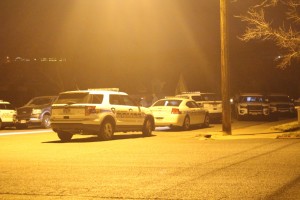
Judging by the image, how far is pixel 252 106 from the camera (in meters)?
35.9

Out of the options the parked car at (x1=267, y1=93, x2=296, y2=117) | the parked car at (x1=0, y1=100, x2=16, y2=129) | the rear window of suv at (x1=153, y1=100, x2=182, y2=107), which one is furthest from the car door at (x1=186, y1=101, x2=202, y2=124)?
the parked car at (x1=267, y1=93, x2=296, y2=117)

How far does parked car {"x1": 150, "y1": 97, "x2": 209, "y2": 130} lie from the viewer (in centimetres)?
2475

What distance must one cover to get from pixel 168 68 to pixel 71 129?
1741 inches

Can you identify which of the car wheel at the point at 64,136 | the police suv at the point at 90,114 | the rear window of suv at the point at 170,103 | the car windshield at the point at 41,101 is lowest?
the car wheel at the point at 64,136

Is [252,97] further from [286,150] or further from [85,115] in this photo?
[286,150]

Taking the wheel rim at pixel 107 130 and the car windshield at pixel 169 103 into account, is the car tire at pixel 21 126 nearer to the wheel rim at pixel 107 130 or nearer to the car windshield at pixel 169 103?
the car windshield at pixel 169 103

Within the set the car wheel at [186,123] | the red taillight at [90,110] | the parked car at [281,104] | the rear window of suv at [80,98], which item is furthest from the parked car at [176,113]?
the parked car at [281,104]

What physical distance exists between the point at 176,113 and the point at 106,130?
610 centimetres

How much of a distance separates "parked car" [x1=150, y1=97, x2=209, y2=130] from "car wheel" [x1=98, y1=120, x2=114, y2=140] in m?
5.41

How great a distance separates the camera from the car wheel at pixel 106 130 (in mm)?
19062

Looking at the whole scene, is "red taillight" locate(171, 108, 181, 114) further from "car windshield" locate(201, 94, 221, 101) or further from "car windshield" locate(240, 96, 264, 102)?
"car windshield" locate(240, 96, 264, 102)

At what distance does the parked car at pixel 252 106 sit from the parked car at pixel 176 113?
9979mm

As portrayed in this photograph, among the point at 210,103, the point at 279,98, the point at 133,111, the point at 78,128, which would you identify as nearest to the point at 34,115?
the point at 210,103

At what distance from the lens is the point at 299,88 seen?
213 ft
